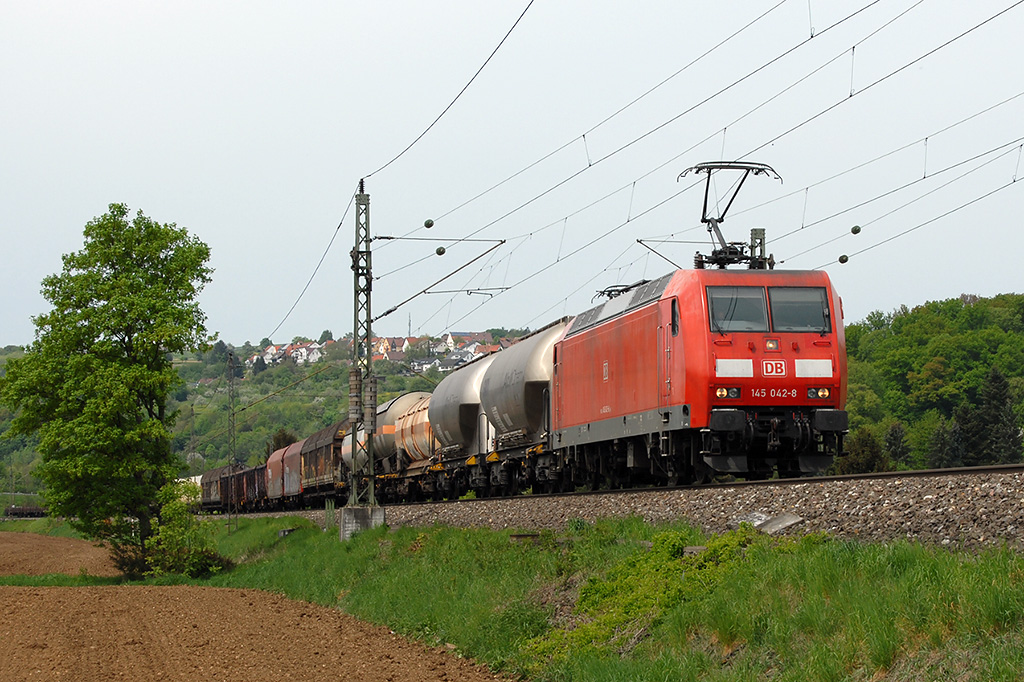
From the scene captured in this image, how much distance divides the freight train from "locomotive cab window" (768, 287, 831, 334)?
0.08 feet

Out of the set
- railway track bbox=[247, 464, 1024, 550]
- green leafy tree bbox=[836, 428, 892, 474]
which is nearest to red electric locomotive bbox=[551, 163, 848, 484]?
railway track bbox=[247, 464, 1024, 550]

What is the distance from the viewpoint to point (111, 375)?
3644cm

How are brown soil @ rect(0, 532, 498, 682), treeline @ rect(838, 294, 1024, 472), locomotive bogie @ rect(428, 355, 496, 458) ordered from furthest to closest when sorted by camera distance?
1. treeline @ rect(838, 294, 1024, 472)
2. locomotive bogie @ rect(428, 355, 496, 458)
3. brown soil @ rect(0, 532, 498, 682)

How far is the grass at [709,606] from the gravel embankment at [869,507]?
1.93 feet

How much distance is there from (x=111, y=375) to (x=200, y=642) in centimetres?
2164

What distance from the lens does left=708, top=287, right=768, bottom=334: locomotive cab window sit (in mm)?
19047

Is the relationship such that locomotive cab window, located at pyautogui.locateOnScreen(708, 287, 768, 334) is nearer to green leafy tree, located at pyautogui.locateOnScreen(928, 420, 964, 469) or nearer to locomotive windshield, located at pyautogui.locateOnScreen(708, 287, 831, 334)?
locomotive windshield, located at pyautogui.locateOnScreen(708, 287, 831, 334)

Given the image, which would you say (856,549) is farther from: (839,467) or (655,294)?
(839,467)

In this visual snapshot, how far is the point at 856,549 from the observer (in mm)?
10023

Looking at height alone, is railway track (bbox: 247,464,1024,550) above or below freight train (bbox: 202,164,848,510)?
below

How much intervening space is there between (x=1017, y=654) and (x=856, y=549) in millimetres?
3079

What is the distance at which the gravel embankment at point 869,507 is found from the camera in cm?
1016

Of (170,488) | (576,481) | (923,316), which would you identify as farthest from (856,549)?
(923,316)

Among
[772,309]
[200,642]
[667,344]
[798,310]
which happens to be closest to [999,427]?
[798,310]
